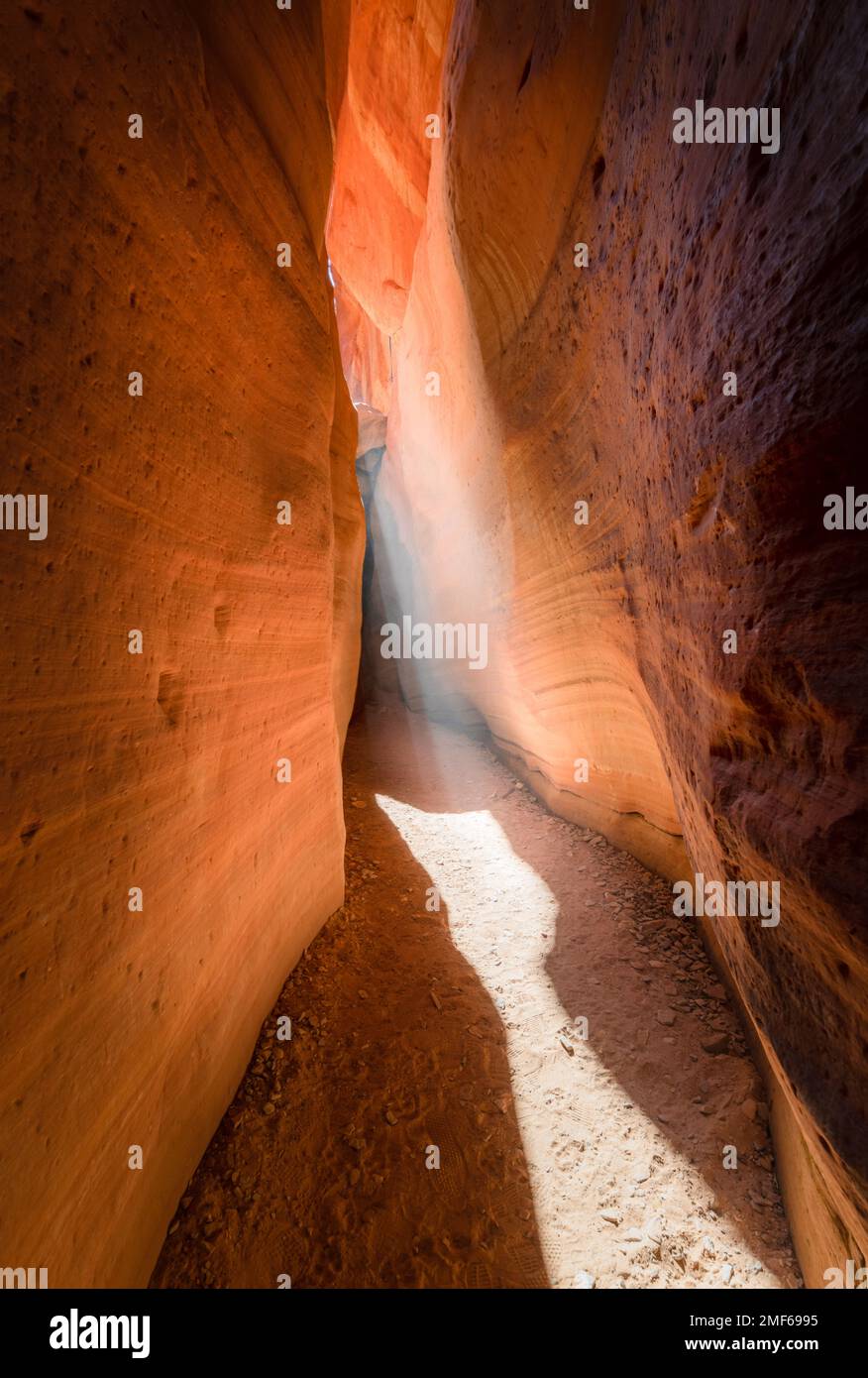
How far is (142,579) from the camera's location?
1.86m

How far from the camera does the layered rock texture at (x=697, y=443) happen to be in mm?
1449

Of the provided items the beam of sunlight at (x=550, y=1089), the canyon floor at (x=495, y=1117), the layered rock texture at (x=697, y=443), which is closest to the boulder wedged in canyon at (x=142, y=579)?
the canyon floor at (x=495, y=1117)

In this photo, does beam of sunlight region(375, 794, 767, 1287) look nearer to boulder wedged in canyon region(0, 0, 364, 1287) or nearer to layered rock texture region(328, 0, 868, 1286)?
layered rock texture region(328, 0, 868, 1286)

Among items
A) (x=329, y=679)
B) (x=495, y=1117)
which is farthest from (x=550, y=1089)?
(x=329, y=679)

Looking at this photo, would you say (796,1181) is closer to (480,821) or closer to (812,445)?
(812,445)

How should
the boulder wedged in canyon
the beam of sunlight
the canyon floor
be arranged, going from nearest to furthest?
the boulder wedged in canyon < the canyon floor < the beam of sunlight

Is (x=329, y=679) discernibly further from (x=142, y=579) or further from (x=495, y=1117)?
(x=495, y=1117)

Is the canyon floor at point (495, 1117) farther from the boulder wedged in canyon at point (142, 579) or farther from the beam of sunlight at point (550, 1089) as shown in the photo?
the boulder wedged in canyon at point (142, 579)

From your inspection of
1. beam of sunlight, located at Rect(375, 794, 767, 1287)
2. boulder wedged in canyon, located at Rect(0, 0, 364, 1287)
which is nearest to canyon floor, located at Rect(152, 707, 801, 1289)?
beam of sunlight, located at Rect(375, 794, 767, 1287)

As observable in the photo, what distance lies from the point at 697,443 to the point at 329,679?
2935 mm

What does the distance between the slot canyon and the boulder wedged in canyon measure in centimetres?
2

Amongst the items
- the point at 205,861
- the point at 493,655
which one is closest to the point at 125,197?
the point at 205,861

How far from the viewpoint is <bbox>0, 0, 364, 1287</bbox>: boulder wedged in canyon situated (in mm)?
1372

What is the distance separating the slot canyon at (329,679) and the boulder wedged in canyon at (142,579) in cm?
2
